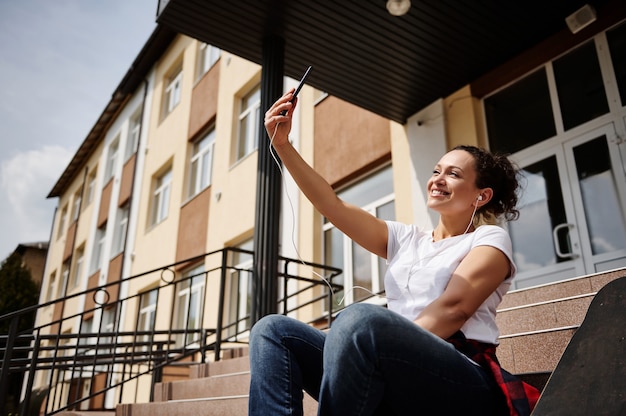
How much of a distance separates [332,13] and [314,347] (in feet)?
15.0

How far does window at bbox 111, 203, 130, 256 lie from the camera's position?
1553 cm

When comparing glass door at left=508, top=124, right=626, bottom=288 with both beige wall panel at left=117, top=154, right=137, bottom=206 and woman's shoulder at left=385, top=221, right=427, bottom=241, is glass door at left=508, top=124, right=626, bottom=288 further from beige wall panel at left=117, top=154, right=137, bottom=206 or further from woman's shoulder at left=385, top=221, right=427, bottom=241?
beige wall panel at left=117, top=154, right=137, bottom=206

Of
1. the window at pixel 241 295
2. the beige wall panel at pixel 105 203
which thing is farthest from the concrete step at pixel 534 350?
the beige wall panel at pixel 105 203

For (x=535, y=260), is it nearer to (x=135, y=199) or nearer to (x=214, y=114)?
(x=214, y=114)

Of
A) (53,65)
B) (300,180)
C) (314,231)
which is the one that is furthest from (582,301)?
(53,65)

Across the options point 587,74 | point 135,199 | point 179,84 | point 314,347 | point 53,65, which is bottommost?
point 314,347

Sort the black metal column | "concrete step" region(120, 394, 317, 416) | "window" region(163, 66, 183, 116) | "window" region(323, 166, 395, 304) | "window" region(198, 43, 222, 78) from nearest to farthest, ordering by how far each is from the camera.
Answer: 1. "concrete step" region(120, 394, 317, 416)
2. the black metal column
3. "window" region(323, 166, 395, 304)
4. "window" region(198, 43, 222, 78)
5. "window" region(163, 66, 183, 116)

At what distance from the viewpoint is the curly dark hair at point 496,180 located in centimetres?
228

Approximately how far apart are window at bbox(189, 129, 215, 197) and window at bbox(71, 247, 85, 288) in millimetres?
7879

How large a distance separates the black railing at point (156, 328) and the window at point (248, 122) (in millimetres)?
2150

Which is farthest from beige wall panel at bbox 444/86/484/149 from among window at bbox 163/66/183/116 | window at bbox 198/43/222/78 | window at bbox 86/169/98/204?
window at bbox 86/169/98/204

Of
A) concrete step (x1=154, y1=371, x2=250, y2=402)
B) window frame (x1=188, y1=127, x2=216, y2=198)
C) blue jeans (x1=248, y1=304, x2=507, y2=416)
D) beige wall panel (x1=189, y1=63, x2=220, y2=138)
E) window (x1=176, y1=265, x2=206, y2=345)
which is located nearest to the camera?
blue jeans (x1=248, y1=304, x2=507, y2=416)

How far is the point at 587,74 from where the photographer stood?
5812 mm

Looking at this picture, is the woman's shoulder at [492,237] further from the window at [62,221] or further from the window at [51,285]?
the window at [62,221]
